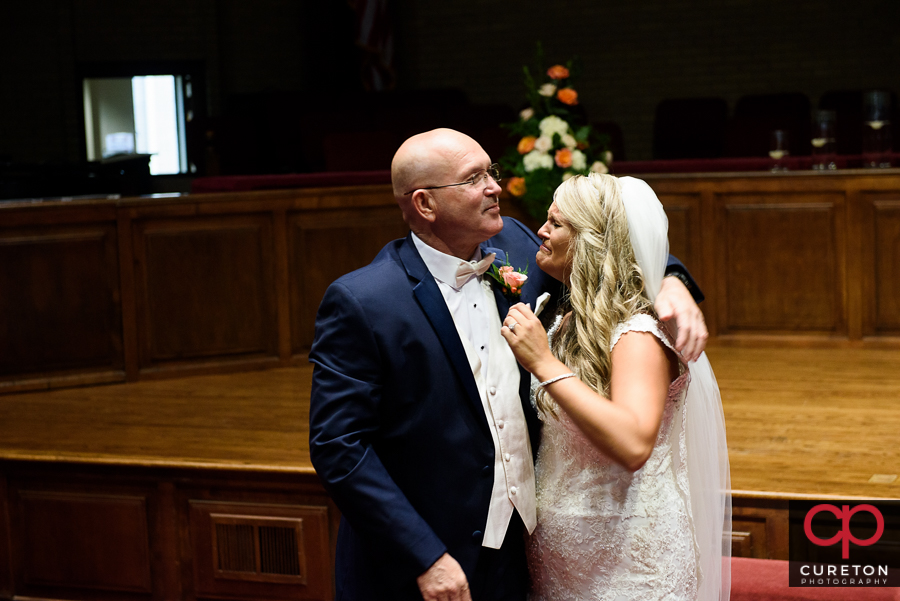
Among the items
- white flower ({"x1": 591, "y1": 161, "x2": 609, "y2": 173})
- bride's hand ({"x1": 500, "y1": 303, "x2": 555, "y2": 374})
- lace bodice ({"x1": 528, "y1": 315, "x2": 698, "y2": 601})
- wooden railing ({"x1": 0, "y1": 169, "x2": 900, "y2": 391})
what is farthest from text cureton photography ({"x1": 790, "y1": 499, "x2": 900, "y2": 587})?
white flower ({"x1": 591, "y1": 161, "x2": 609, "y2": 173})

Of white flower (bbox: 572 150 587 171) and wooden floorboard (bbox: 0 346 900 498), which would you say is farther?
white flower (bbox: 572 150 587 171)

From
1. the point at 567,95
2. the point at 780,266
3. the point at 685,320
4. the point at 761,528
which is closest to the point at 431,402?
the point at 685,320

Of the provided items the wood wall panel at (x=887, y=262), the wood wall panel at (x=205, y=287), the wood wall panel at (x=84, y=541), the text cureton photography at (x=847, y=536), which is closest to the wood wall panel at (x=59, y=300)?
the wood wall panel at (x=205, y=287)

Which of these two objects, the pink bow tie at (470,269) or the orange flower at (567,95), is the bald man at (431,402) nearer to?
the pink bow tie at (470,269)

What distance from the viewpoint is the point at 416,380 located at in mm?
2127

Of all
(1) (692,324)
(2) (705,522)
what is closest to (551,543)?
(2) (705,522)

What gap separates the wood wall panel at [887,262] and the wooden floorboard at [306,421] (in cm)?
21

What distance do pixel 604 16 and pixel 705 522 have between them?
8477mm

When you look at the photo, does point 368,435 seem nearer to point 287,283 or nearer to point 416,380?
point 416,380

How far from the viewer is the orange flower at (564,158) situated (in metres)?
5.36

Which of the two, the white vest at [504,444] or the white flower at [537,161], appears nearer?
the white vest at [504,444]

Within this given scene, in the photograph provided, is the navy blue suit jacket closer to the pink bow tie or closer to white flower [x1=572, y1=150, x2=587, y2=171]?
the pink bow tie

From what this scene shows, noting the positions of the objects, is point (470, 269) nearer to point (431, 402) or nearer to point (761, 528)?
point (431, 402)

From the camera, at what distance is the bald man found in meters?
2.04
